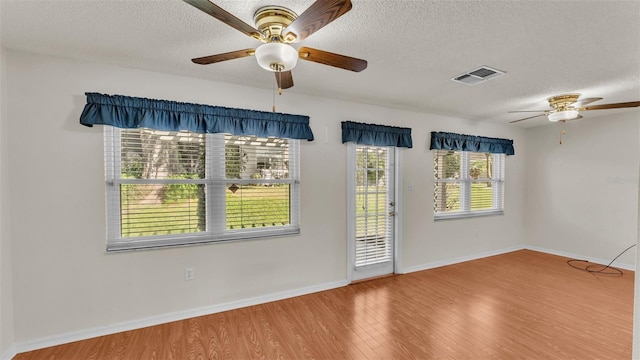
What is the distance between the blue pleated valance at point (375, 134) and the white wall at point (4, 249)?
316 cm

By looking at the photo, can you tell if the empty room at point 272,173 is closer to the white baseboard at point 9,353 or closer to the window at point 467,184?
the white baseboard at point 9,353

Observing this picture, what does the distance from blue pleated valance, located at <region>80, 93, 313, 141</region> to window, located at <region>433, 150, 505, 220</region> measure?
2.56 m

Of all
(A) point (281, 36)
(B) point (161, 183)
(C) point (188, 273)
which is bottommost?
(C) point (188, 273)

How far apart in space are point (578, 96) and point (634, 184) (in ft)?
7.66

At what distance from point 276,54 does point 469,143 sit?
4.15 m

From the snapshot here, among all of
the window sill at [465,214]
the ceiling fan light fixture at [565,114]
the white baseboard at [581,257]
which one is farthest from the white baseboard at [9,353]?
the white baseboard at [581,257]

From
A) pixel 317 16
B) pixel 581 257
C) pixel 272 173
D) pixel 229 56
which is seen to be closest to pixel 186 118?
pixel 272 173

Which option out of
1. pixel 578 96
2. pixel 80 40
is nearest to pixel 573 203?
pixel 578 96

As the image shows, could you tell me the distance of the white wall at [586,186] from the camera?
14.2ft

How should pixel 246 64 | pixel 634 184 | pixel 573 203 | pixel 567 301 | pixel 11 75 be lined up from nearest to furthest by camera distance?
pixel 11 75, pixel 246 64, pixel 567 301, pixel 634 184, pixel 573 203

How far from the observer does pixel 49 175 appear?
234 centimetres

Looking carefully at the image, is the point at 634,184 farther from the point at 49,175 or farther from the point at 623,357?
the point at 49,175

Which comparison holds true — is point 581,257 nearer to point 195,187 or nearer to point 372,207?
point 372,207

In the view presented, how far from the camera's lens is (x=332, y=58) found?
1.77 metres
